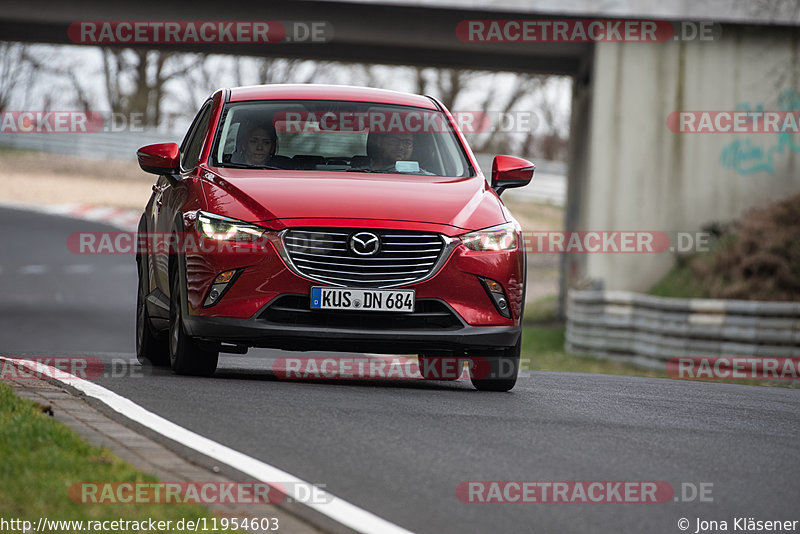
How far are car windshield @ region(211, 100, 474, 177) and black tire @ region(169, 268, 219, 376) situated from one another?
0.93 m

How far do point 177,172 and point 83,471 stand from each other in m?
4.52

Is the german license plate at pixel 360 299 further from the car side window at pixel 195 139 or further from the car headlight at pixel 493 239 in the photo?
the car side window at pixel 195 139

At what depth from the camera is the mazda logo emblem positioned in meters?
8.38

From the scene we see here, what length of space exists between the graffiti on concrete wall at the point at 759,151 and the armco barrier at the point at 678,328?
4.23 m

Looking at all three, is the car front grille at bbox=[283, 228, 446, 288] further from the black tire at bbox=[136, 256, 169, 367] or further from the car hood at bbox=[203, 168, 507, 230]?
the black tire at bbox=[136, 256, 169, 367]

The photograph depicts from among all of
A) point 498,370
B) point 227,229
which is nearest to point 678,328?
point 498,370

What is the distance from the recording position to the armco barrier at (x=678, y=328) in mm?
17078

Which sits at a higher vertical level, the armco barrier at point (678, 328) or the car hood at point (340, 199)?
the car hood at point (340, 199)

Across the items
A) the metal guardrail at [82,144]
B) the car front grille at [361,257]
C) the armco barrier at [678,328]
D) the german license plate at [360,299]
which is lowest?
the armco barrier at [678,328]

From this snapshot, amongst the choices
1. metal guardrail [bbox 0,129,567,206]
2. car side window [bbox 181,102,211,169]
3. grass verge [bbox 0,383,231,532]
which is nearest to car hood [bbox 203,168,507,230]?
car side window [bbox 181,102,211,169]

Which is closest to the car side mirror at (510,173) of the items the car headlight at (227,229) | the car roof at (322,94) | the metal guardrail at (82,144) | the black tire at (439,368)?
the car roof at (322,94)

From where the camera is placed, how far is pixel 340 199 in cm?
856

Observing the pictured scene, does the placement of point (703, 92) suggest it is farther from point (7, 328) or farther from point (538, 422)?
point (538, 422)

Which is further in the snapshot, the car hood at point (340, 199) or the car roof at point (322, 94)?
the car roof at point (322, 94)
